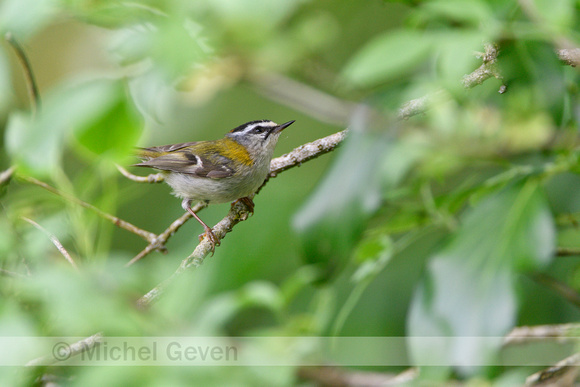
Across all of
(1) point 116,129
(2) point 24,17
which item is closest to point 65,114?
(1) point 116,129

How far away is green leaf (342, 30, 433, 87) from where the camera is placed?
5.12 ft

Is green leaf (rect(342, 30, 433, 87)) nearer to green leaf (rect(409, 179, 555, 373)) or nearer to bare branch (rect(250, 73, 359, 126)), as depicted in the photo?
bare branch (rect(250, 73, 359, 126))

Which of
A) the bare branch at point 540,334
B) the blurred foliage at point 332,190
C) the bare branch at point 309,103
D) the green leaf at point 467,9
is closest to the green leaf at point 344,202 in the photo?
the blurred foliage at point 332,190

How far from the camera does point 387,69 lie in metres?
1.58

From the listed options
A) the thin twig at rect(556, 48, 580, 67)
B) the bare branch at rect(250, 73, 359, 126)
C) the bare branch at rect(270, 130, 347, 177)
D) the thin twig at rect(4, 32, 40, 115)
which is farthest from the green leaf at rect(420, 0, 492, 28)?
the thin twig at rect(4, 32, 40, 115)

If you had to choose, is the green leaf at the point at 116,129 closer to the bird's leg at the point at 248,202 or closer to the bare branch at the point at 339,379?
the bare branch at the point at 339,379

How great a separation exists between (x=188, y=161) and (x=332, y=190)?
63.7 inches

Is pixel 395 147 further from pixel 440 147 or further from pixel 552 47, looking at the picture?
pixel 552 47

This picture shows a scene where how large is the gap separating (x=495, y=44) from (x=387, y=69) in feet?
1.36

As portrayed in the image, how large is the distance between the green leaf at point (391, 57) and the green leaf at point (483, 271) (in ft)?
1.61

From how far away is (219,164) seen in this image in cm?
294

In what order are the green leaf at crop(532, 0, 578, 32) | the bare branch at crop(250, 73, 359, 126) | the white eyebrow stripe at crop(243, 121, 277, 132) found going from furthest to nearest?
the white eyebrow stripe at crop(243, 121, 277, 132) → the bare branch at crop(250, 73, 359, 126) → the green leaf at crop(532, 0, 578, 32)

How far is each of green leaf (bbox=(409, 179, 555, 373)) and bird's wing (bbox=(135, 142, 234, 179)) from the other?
145 centimetres

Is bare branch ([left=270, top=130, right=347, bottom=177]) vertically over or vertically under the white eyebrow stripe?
over
